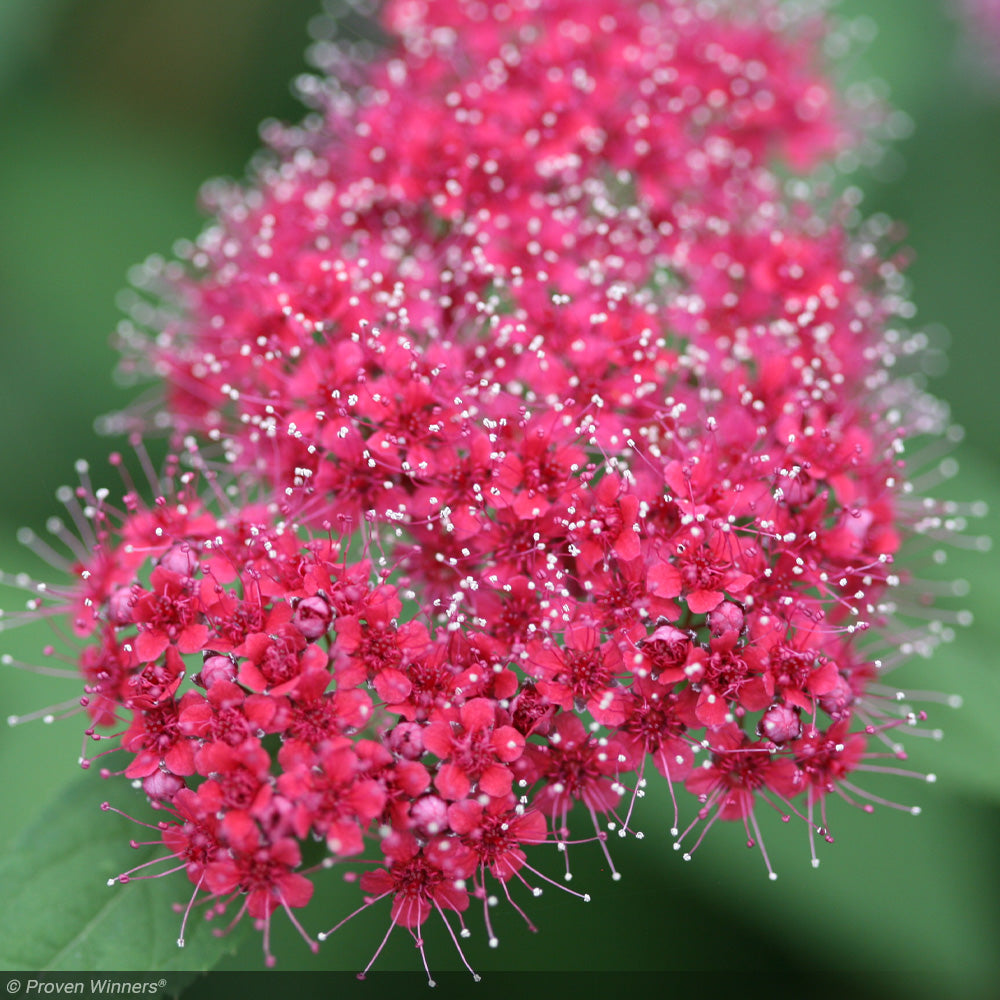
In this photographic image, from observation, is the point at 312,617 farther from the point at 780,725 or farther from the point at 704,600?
the point at 780,725

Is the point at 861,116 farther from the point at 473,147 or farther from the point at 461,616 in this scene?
the point at 461,616

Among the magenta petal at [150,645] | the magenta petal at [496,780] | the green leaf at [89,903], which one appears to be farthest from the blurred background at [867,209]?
the magenta petal at [150,645]

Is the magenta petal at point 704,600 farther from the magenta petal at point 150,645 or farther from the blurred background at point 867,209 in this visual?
the magenta petal at point 150,645

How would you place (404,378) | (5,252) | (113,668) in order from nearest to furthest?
(113,668), (404,378), (5,252)

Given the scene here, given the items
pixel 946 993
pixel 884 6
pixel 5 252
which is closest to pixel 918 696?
pixel 946 993

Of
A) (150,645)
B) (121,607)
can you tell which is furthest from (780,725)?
(121,607)

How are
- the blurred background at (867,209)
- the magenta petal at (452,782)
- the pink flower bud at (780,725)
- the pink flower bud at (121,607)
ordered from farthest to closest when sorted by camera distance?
the blurred background at (867,209) → the pink flower bud at (121,607) → the pink flower bud at (780,725) → the magenta petal at (452,782)
